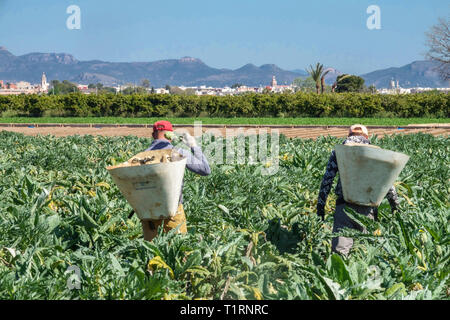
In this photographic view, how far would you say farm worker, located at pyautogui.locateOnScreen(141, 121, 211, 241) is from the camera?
3.63 meters

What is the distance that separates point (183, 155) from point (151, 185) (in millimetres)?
740

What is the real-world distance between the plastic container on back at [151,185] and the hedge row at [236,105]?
3704 centimetres

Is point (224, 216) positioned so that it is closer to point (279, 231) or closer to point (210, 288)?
point (279, 231)

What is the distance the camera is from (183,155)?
3.71 m

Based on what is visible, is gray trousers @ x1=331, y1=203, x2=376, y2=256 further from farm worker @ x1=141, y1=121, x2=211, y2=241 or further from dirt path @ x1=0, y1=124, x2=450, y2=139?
dirt path @ x1=0, y1=124, x2=450, y2=139

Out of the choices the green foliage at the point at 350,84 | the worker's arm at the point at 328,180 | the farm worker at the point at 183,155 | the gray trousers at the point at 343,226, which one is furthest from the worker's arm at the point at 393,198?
the green foliage at the point at 350,84

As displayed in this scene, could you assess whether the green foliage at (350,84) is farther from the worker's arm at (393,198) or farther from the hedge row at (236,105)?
the worker's arm at (393,198)

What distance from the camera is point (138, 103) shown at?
1698 inches

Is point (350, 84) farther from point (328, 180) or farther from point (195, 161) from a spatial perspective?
point (195, 161)

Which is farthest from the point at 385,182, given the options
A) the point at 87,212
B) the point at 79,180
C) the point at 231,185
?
the point at 79,180

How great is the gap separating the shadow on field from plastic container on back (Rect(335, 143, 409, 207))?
571 millimetres

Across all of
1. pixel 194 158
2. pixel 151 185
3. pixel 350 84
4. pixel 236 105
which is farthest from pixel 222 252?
pixel 350 84

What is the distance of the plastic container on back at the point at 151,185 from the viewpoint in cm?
297

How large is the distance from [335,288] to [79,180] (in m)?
4.72
